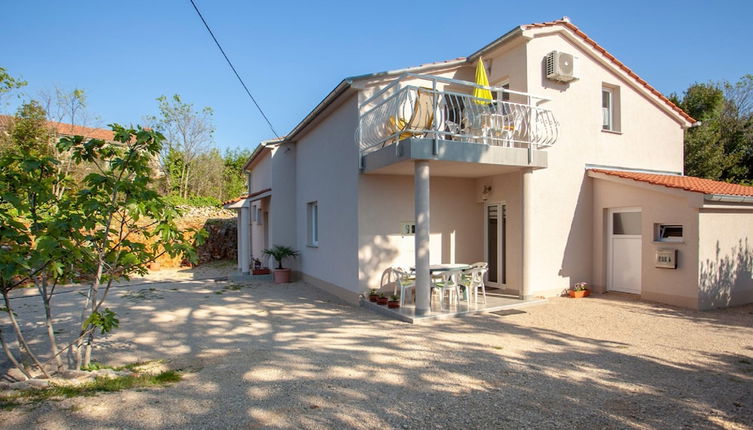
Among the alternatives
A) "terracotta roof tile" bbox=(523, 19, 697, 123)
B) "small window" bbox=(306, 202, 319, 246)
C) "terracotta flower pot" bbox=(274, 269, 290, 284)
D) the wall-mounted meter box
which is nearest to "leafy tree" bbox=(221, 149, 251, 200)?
"terracotta flower pot" bbox=(274, 269, 290, 284)

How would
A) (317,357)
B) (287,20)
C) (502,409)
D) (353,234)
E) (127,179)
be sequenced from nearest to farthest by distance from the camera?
(502,409), (127,179), (317,357), (353,234), (287,20)

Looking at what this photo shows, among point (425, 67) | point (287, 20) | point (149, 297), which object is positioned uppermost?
point (287, 20)

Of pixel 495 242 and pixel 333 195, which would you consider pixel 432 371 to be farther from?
pixel 333 195

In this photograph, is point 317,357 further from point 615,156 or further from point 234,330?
point 615,156

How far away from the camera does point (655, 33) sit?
12.4 meters

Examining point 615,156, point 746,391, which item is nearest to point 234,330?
point 746,391

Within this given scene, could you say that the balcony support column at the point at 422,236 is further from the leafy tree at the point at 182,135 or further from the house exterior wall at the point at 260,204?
the leafy tree at the point at 182,135

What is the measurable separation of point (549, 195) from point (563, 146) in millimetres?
1360

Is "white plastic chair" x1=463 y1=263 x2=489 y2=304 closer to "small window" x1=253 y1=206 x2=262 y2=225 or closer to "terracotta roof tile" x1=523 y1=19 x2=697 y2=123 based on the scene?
"terracotta roof tile" x1=523 y1=19 x2=697 y2=123

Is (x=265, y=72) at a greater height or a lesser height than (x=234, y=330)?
greater

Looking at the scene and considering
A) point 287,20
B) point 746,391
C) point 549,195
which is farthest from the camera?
point 287,20

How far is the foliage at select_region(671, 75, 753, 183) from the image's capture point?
19484mm

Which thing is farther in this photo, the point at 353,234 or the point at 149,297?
the point at 149,297

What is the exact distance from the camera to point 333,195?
10.8 m
